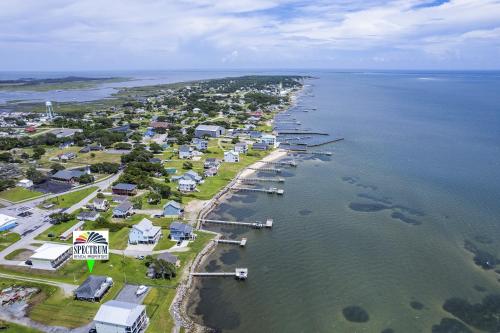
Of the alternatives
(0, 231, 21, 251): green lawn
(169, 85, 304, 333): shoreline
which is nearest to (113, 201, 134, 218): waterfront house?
(169, 85, 304, 333): shoreline

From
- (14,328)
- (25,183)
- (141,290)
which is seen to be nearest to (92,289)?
(141,290)

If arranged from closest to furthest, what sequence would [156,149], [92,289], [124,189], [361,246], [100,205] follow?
1. [92,289]
2. [361,246]
3. [100,205]
4. [124,189]
5. [156,149]

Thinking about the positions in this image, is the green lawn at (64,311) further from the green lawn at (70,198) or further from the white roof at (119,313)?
the green lawn at (70,198)

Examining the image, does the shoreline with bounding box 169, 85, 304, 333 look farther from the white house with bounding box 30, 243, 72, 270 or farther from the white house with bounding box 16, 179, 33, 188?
the white house with bounding box 16, 179, 33, 188

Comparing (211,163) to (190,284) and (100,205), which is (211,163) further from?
(190,284)

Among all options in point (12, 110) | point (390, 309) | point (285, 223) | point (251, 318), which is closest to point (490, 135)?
point (285, 223)

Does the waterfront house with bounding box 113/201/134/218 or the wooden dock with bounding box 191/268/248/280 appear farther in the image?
the waterfront house with bounding box 113/201/134/218
